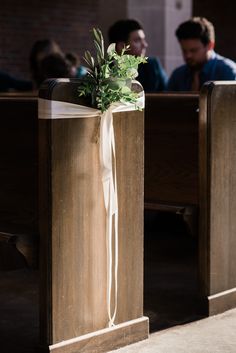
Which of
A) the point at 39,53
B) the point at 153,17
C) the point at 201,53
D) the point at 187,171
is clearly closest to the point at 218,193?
the point at 187,171

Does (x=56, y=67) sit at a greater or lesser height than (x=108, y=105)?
greater

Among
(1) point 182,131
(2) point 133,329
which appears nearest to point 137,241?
(2) point 133,329

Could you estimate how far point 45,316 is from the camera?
12.4 ft

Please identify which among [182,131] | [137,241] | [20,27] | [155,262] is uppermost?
[20,27]

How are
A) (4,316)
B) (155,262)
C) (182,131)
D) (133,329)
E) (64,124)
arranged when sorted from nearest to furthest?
(64,124) < (133,329) < (4,316) < (182,131) < (155,262)

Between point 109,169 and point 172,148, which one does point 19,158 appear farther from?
point 109,169

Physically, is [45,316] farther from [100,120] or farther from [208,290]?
[208,290]

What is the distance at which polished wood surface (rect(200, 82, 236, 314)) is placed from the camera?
4566 millimetres

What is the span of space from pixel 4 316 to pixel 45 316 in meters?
0.92

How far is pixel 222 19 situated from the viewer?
13.5 meters

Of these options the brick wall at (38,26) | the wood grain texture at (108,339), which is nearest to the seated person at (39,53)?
the brick wall at (38,26)

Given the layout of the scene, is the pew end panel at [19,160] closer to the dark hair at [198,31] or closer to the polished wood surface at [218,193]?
the polished wood surface at [218,193]

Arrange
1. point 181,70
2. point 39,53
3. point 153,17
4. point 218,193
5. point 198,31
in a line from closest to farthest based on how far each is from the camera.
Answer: point 218,193
point 198,31
point 181,70
point 39,53
point 153,17

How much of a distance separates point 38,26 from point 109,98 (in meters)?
7.17
